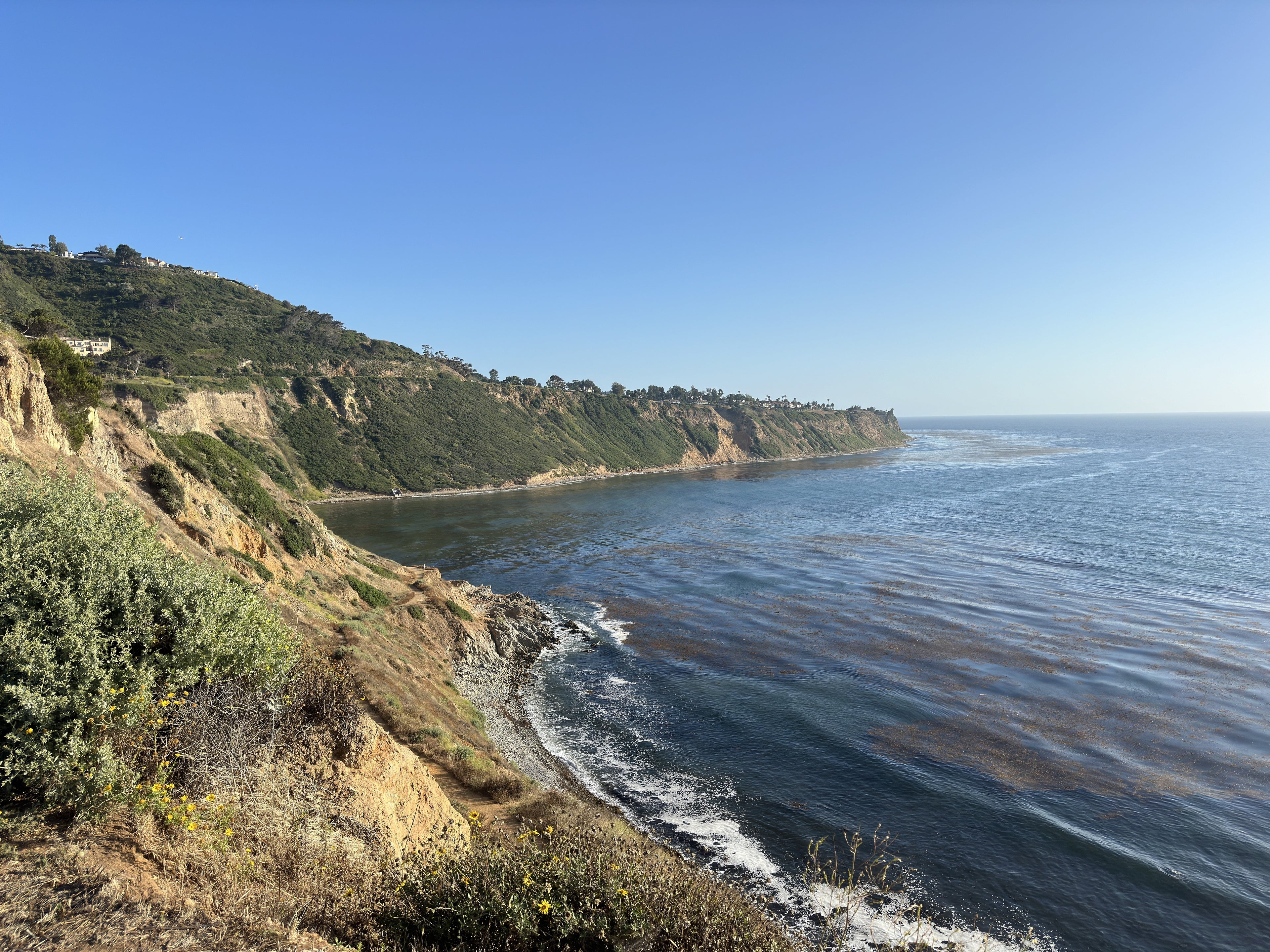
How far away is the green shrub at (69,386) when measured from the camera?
22344mm

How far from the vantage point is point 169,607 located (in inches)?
378

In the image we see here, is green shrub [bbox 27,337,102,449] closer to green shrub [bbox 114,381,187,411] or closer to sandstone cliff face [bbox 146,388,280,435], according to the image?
green shrub [bbox 114,381,187,411]

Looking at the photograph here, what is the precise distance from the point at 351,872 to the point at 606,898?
12.0ft

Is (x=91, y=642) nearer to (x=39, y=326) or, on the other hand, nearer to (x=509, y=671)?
(x=509, y=671)

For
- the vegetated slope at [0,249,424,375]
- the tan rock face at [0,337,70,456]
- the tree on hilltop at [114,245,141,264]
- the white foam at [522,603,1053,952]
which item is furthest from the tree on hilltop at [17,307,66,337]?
the tree on hilltop at [114,245,141,264]

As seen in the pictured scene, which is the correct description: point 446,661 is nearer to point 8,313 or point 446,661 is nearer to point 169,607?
point 169,607

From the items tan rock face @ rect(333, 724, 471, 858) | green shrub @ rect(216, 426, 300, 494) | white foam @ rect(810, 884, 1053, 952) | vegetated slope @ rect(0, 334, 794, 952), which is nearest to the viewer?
vegetated slope @ rect(0, 334, 794, 952)

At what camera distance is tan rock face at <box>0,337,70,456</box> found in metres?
18.6

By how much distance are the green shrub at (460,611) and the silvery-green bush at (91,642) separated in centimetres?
2141

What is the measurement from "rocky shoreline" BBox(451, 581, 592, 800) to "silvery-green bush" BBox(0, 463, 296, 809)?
12194mm

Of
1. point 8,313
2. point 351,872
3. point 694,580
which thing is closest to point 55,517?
point 351,872

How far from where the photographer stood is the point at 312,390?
101750 mm

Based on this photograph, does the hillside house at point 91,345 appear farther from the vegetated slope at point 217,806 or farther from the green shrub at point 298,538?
the vegetated slope at point 217,806

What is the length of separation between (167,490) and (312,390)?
279 feet
